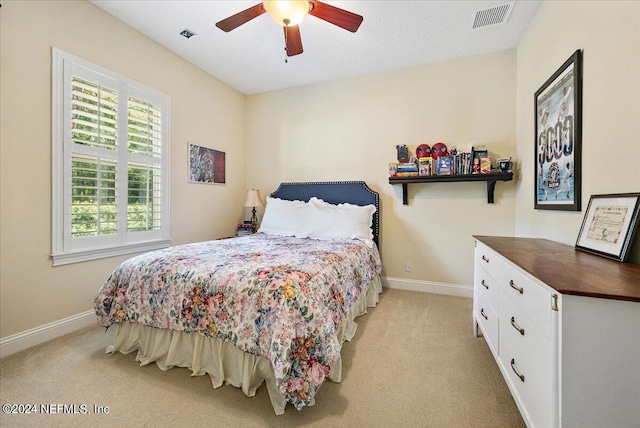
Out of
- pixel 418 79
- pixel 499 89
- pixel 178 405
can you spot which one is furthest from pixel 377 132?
pixel 178 405

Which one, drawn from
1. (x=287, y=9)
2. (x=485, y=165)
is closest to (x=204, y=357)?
(x=287, y=9)

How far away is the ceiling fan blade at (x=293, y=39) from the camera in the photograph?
196 centimetres

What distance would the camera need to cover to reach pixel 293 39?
2041mm

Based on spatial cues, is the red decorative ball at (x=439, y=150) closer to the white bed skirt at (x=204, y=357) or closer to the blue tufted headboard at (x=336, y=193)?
the blue tufted headboard at (x=336, y=193)

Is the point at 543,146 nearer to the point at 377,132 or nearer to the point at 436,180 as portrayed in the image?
the point at 436,180

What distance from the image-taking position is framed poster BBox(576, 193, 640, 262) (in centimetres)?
117

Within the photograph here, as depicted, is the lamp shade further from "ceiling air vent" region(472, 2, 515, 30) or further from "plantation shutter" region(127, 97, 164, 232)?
"ceiling air vent" region(472, 2, 515, 30)

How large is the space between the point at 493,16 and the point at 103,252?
4.14 m

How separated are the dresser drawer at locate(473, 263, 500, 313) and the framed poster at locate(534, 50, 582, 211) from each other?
676mm

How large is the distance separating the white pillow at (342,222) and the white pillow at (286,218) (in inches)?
5.2

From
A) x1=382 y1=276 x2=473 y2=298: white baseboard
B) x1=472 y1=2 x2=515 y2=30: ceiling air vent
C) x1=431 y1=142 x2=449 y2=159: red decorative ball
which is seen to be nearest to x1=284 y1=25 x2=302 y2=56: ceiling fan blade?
x1=472 y1=2 x2=515 y2=30: ceiling air vent

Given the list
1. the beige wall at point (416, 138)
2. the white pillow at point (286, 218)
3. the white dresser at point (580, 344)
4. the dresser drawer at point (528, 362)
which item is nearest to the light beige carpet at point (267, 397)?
the dresser drawer at point (528, 362)

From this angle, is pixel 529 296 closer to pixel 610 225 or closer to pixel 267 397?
pixel 610 225

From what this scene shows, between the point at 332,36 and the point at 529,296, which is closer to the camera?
the point at 529,296
